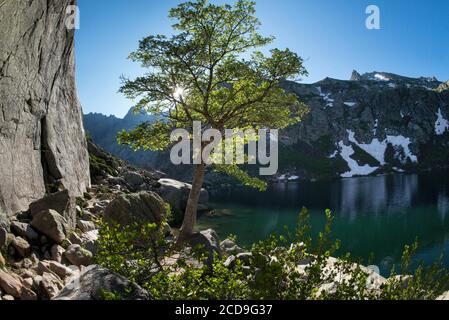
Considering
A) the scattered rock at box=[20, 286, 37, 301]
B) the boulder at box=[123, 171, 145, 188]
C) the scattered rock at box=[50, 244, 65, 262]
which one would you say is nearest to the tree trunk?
the scattered rock at box=[50, 244, 65, 262]

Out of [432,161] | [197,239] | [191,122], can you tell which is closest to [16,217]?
[197,239]

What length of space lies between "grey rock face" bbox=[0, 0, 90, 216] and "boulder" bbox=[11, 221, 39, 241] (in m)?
1.06

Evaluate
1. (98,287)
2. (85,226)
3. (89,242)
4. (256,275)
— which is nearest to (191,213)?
(85,226)

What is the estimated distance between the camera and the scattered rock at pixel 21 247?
40.9 ft

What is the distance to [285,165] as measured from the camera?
17988cm

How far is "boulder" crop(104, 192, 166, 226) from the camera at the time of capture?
2041 cm

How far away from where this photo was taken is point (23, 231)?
540 inches

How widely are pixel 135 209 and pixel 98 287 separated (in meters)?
16.4

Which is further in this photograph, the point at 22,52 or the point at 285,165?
the point at 285,165

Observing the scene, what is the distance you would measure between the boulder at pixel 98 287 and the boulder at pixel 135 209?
13248 mm

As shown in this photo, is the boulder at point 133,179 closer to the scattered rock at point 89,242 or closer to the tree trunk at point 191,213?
the tree trunk at point 191,213

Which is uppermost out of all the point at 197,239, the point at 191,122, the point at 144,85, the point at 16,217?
the point at 144,85

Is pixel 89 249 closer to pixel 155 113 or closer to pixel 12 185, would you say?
pixel 12 185

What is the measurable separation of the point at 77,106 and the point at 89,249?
795 inches
